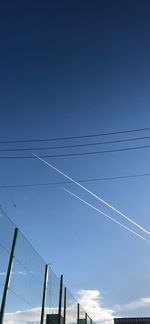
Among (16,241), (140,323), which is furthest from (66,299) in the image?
(140,323)

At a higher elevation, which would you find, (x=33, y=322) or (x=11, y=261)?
(x=11, y=261)

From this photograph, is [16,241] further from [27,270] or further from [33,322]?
[33,322]

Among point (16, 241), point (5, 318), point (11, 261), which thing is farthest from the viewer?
point (16, 241)

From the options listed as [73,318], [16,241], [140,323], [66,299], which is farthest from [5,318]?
[140,323]

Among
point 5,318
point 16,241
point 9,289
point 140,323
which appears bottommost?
point 5,318

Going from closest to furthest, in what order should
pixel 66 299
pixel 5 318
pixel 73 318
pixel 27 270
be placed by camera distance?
pixel 5 318 < pixel 27 270 < pixel 66 299 < pixel 73 318

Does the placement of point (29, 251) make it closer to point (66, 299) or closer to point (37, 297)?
point (37, 297)

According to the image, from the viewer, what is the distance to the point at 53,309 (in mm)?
13312

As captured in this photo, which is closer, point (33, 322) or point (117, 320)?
point (33, 322)

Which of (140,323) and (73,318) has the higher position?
(140,323)

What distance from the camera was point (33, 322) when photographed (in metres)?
10.6

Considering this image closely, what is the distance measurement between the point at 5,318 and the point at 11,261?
134 cm

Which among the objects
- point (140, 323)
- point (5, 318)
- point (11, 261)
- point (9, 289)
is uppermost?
point (140, 323)

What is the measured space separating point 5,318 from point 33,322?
2881 mm
